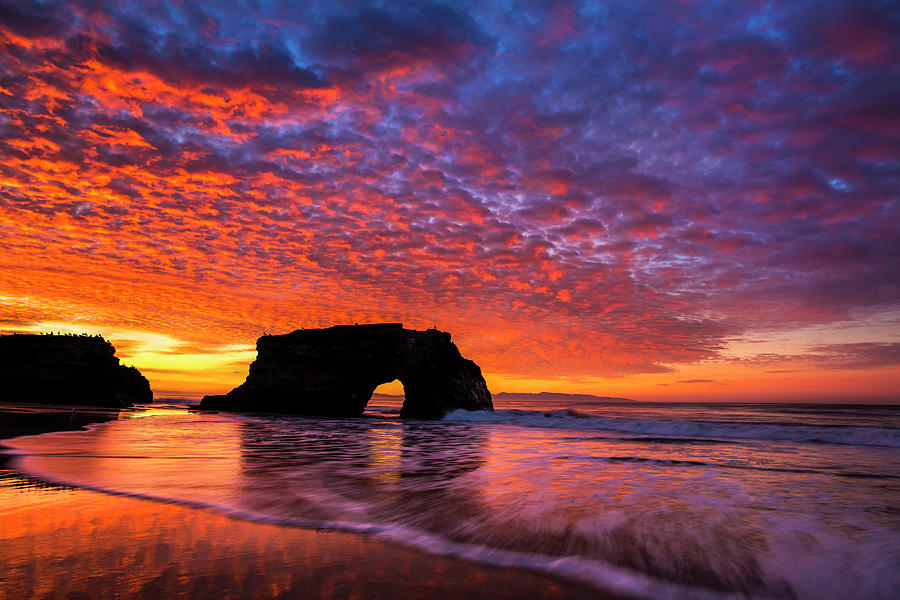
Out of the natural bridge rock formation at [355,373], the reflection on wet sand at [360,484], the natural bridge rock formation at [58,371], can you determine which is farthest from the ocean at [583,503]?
the natural bridge rock formation at [58,371]

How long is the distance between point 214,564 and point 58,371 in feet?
212

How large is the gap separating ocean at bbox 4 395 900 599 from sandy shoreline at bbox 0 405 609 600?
349 millimetres

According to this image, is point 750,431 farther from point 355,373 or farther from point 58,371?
point 58,371

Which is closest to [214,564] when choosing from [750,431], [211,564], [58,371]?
[211,564]

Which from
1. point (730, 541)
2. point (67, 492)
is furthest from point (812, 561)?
point (67, 492)

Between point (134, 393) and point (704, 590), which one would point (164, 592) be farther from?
point (134, 393)

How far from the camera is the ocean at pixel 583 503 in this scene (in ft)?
11.6

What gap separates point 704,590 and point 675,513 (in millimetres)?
2368

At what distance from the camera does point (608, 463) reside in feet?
32.5

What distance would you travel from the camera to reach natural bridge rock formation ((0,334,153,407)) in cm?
4969

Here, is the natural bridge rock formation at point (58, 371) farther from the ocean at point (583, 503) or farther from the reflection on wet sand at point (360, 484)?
the reflection on wet sand at point (360, 484)

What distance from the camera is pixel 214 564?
10.7 ft

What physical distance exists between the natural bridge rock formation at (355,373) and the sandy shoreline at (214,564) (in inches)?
1191

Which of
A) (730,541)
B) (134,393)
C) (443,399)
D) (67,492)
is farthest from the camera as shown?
(134,393)
